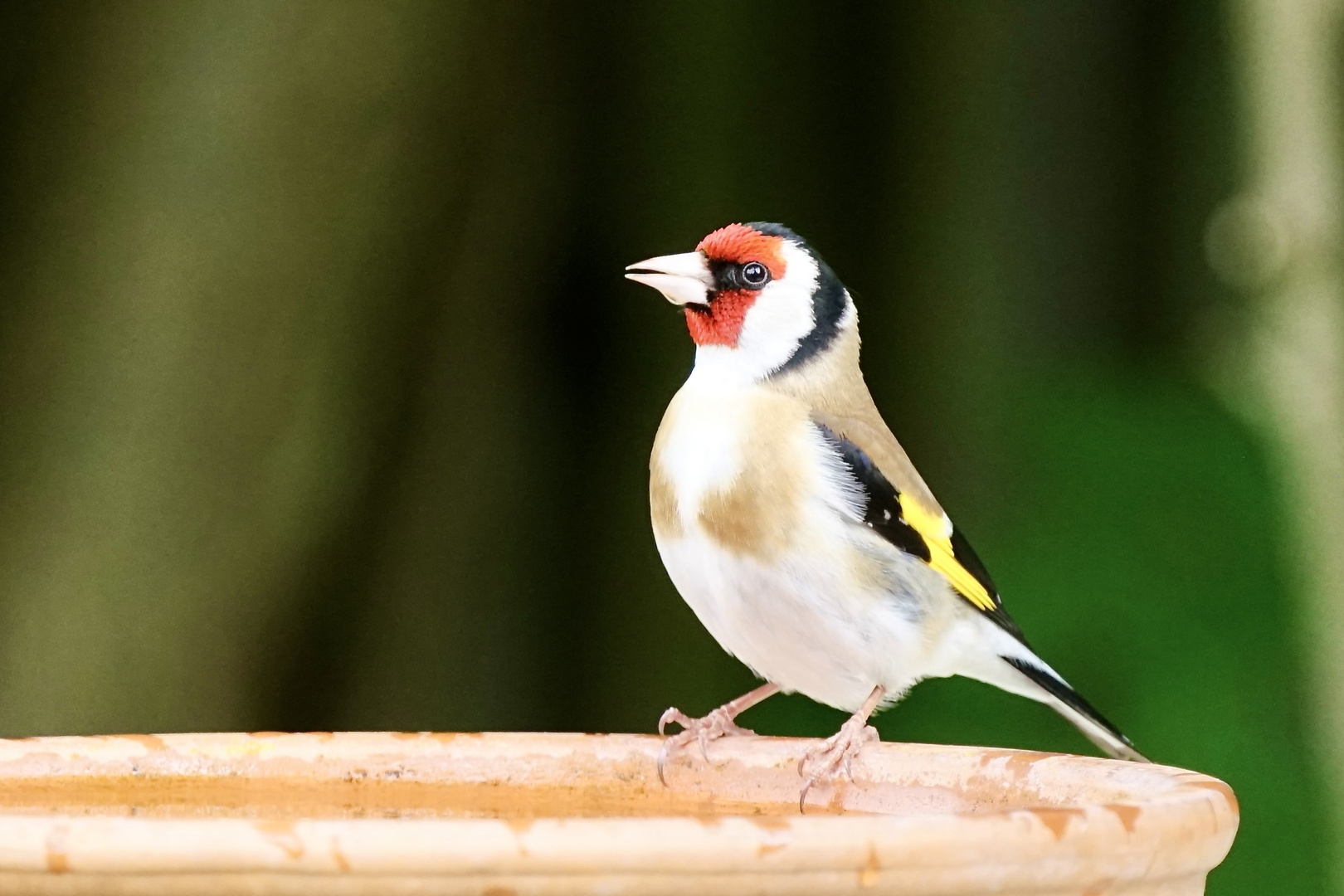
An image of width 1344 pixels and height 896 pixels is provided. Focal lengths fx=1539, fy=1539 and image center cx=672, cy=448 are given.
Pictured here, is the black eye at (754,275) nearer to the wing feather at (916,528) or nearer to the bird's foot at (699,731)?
the wing feather at (916,528)

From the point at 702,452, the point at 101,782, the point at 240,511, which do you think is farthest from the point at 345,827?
the point at 240,511

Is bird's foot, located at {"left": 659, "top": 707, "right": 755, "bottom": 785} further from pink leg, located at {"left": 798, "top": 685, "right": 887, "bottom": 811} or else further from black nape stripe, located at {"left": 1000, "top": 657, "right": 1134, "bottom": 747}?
black nape stripe, located at {"left": 1000, "top": 657, "right": 1134, "bottom": 747}

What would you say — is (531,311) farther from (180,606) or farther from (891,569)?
(891,569)

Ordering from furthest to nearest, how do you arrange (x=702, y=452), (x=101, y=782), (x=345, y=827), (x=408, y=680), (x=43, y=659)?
(x=408, y=680)
(x=43, y=659)
(x=702, y=452)
(x=101, y=782)
(x=345, y=827)

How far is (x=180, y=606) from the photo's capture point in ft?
4.29

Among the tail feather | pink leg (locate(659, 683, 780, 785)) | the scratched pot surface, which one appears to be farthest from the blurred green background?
the scratched pot surface

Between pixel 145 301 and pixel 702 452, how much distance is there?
23.7 inches

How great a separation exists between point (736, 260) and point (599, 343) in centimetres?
46

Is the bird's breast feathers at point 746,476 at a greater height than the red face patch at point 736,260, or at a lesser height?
lesser

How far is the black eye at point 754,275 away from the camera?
3.20 ft

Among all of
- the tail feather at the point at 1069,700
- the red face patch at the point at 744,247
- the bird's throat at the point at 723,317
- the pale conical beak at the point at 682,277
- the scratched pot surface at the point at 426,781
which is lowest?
the tail feather at the point at 1069,700

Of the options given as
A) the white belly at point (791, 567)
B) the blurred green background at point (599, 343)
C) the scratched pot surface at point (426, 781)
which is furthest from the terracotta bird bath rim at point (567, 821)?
the blurred green background at point (599, 343)

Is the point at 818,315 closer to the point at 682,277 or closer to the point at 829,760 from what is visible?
the point at 682,277

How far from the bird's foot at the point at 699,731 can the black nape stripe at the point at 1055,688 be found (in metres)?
0.19
